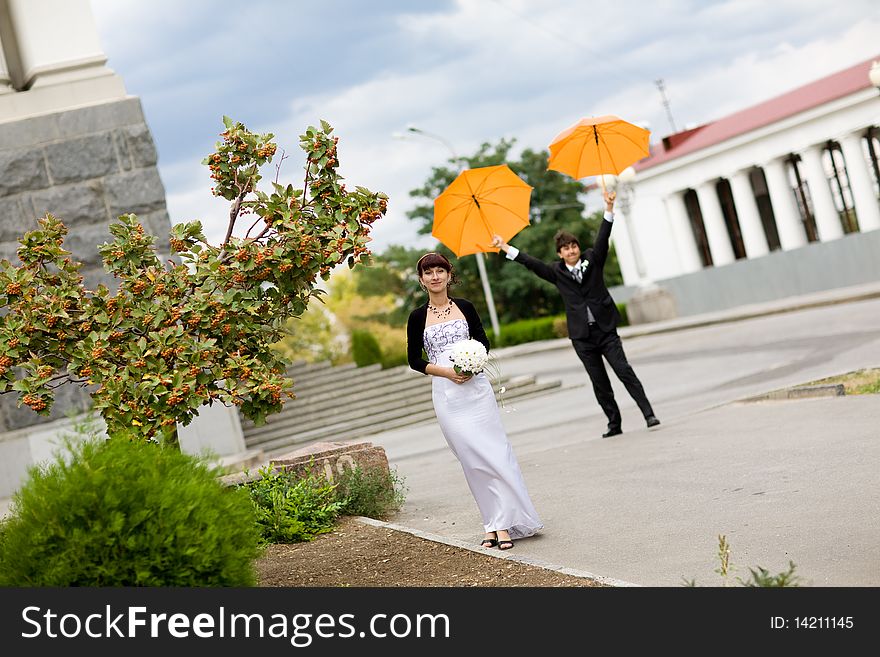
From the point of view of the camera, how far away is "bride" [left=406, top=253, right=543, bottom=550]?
730 cm

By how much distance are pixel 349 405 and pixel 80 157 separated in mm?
9972

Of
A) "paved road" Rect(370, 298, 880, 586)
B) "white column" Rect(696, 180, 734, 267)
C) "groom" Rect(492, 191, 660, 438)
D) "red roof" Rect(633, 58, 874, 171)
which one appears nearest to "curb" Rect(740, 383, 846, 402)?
"paved road" Rect(370, 298, 880, 586)

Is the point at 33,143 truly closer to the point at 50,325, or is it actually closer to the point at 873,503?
the point at 50,325

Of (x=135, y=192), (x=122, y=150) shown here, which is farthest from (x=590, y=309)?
(x=122, y=150)

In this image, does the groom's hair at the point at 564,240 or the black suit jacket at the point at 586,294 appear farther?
the black suit jacket at the point at 586,294

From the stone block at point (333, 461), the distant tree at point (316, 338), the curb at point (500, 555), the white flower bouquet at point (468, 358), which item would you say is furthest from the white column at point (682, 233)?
the white flower bouquet at point (468, 358)

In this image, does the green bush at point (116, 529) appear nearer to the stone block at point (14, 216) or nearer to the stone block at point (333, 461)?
the stone block at point (333, 461)

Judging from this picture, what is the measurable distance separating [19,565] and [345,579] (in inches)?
83.4

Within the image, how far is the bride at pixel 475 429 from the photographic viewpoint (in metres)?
7.30

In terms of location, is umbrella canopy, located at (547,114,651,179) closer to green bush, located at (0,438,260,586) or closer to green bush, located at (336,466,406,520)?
green bush, located at (336,466,406,520)

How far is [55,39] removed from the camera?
13539 millimetres

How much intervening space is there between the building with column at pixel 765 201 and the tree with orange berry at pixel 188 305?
30.8 m

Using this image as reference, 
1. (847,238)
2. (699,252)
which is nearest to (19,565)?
(847,238)


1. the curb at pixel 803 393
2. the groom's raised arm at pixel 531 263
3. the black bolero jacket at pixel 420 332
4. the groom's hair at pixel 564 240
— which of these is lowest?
the curb at pixel 803 393
